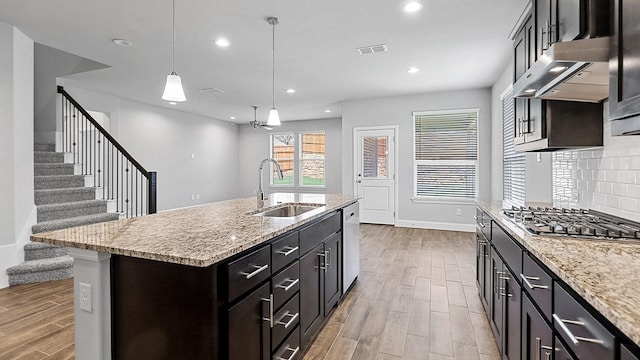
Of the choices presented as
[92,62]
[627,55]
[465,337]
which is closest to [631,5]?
[627,55]

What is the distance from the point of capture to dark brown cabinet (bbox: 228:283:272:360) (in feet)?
4.24

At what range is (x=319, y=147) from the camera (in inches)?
375

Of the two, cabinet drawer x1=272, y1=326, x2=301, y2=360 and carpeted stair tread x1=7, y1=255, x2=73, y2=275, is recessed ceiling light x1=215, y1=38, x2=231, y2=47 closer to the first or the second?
carpeted stair tread x1=7, y1=255, x2=73, y2=275

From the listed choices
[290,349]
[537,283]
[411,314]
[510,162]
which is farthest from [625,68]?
[510,162]

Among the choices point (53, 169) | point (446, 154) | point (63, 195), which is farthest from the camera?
point (446, 154)

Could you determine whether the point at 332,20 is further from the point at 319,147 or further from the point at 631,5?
the point at 319,147

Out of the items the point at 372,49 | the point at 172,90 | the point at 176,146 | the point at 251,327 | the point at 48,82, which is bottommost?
the point at 251,327

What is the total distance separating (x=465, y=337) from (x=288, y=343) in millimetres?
1338

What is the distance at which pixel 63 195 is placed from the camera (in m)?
4.48

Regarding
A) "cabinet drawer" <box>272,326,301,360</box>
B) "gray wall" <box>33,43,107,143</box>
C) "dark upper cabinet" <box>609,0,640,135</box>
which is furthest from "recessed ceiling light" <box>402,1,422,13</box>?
"gray wall" <box>33,43,107,143</box>

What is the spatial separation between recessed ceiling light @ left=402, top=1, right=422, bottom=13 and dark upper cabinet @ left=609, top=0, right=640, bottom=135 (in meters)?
1.87

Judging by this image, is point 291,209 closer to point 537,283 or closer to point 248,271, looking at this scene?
point 248,271

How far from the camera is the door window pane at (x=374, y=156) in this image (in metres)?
6.70

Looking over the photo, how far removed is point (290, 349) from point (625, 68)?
1982 mm
